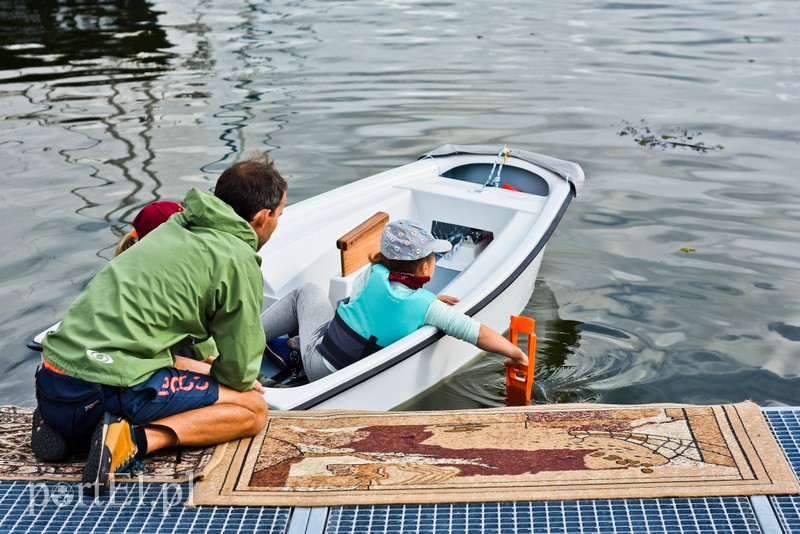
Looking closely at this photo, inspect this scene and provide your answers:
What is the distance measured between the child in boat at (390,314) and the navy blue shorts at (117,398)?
2.85 feet

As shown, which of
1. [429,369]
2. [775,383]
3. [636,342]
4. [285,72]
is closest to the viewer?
[429,369]

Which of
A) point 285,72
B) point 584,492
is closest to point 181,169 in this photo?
point 285,72

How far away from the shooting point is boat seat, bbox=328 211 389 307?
5.08 metres

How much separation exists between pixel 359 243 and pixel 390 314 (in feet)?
3.30

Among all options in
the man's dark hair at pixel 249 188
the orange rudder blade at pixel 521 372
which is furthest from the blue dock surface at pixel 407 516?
the orange rudder blade at pixel 521 372

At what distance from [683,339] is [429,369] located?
2.19 m

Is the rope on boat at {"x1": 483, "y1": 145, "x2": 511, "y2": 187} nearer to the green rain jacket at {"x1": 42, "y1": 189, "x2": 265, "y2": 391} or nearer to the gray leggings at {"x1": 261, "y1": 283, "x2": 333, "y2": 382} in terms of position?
the gray leggings at {"x1": 261, "y1": 283, "x2": 333, "y2": 382}

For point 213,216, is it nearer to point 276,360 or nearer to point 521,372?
point 276,360

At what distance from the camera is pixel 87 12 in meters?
17.0

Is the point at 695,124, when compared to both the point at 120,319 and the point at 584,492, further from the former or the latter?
the point at 120,319

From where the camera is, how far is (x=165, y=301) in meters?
3.32

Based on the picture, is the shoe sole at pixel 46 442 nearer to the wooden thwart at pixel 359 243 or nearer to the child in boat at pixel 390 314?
the child in boat at pixel 390 314

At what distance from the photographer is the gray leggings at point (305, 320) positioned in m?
4.43

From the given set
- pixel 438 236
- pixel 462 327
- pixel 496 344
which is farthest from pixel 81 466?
pixel 438 236
